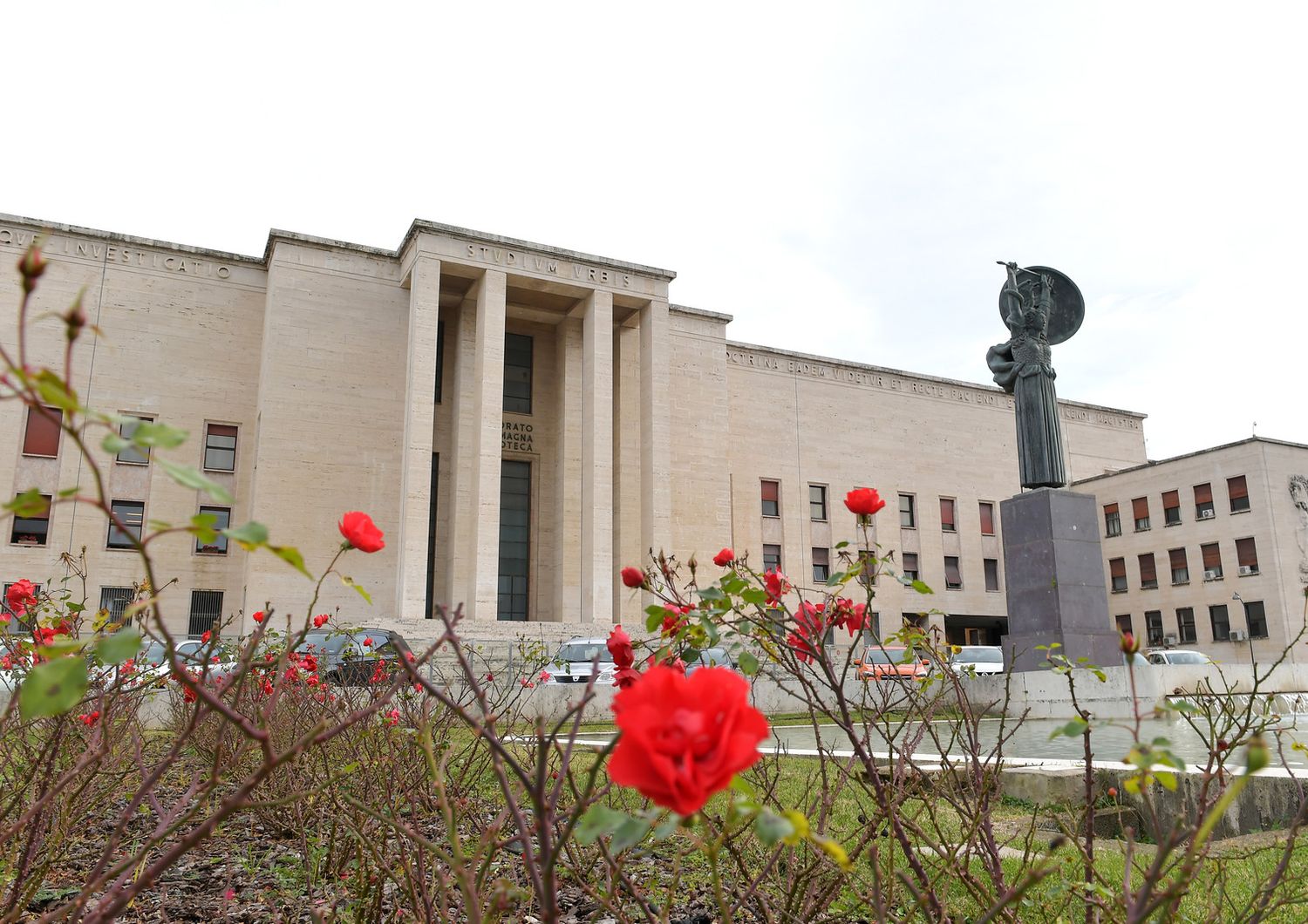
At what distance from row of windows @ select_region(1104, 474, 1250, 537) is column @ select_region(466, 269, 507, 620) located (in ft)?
110

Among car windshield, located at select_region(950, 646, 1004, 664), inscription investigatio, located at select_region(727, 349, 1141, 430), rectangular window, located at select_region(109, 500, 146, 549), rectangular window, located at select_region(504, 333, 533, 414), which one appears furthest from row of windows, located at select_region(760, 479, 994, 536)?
rectangular window, located at select_region(109, 500, 146, 549)

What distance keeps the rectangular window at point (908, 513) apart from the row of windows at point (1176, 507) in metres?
12.2

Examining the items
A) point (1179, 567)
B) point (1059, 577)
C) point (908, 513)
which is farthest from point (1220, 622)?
point (1059, 577)

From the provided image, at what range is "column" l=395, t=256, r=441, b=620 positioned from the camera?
98.9 feet

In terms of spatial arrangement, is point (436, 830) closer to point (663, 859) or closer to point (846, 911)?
point (663, 859)

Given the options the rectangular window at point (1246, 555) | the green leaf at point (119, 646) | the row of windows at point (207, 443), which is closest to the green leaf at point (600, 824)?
the green leaf at point (119, 646)

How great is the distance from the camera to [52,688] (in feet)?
3.45

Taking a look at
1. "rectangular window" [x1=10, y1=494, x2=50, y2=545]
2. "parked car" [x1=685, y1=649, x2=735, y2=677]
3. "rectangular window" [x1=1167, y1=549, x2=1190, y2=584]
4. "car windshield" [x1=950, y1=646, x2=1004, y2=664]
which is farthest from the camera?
"rectangular window" [x1=1167, y1=549, x2=1190, y2=584]

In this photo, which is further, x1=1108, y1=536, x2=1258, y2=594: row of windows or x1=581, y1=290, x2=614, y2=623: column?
x1=1108, y1=536, x2=1258, y2=594: row of windows

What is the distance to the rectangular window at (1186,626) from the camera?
44.7m

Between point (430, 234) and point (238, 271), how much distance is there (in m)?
7.66

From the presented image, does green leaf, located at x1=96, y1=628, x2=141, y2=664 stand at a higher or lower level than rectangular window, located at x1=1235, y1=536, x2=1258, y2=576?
lower

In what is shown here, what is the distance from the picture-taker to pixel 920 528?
44.8 meters

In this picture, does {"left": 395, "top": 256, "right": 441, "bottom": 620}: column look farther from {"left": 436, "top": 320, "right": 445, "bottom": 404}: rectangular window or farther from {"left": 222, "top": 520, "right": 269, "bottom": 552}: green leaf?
{"left": 222, "top": 520, "right": 269, "bottom": 552}: green leaf
